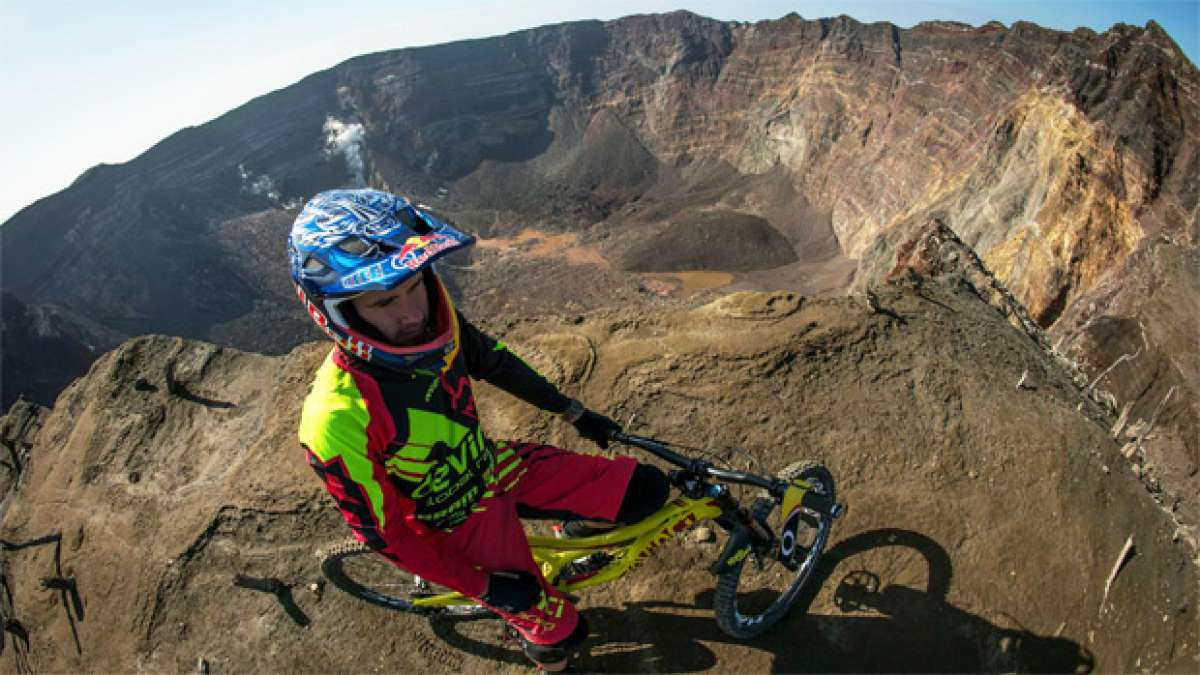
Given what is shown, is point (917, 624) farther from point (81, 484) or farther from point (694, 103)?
point (694, 103)

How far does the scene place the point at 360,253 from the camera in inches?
119

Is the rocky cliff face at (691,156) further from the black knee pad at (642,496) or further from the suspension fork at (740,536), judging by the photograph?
the black knee pad at (642,496)

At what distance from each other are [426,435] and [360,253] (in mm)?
1136

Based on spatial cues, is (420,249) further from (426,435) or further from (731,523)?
(731,523)

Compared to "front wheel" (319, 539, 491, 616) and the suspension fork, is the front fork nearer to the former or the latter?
the suspension fork

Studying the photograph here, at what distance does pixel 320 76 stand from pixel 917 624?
70.6 meters

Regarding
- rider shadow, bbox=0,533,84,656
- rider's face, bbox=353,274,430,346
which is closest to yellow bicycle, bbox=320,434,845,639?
rider's face, bbox=353,274,430,346

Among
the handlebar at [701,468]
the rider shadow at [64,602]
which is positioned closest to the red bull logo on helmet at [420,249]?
the handlebar at [701,468]

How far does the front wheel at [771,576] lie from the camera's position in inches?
176

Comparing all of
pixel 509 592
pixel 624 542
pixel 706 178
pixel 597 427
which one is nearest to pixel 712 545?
pixel 624 542

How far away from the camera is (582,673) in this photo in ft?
14.6

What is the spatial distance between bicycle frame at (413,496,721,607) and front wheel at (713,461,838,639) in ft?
1.59

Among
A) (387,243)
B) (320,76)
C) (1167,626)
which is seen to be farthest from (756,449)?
(320,76)

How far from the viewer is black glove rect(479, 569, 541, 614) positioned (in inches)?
149
